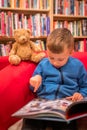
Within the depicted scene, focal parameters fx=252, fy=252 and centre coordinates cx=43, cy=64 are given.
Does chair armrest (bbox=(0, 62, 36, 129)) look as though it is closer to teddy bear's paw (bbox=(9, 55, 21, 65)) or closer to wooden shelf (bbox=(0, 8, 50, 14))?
teddy bear's paw (bbox=(9, 55, 21, 65))

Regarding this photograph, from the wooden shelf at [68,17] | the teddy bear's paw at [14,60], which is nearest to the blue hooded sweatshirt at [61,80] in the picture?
the teddy bear's paw at [14,60]

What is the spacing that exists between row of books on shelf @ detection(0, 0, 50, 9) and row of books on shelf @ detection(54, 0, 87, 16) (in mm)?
143

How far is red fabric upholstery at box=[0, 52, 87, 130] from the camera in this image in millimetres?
1267

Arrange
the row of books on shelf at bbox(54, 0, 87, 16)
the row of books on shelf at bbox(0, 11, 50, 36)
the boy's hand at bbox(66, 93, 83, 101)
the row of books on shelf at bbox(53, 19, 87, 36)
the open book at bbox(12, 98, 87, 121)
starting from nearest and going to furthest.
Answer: the open book at bbox(12, 98, 87, 121) → the boy's hand at bbox(66, 93, 83, 101) → the row of books on shelf at bbox(0, 11, 50, 36) → the row of books on shelf at bbox(54, 0, 87, 16) → the row of books on shelf at bbox(53, 19, 87, 36)

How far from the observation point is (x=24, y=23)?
2744mm

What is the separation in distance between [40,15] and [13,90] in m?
1.66

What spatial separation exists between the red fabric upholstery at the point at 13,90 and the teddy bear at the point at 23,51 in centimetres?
4

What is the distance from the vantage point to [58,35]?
1292 millimetres

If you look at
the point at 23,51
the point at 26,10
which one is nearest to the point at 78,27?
the point at 26,10

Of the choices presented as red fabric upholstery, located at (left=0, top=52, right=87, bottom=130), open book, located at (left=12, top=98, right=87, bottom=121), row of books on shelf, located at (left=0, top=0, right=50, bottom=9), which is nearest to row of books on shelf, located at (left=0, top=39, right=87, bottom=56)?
row of books on shelf, located at (left=0, top=0, right=50, bottom=9)

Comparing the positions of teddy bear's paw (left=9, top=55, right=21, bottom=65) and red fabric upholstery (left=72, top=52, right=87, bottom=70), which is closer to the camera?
teddy bear's paw (left=9, top=55, right=21, bottom=65)

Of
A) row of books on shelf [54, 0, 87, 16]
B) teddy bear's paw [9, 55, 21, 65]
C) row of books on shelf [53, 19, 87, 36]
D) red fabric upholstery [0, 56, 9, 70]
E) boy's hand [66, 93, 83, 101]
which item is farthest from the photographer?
row of books on shelf [53, 19, 87, 36]

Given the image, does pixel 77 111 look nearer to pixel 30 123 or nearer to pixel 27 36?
pixel 30 123

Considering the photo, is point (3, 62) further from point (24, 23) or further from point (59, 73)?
point (24, 23)
